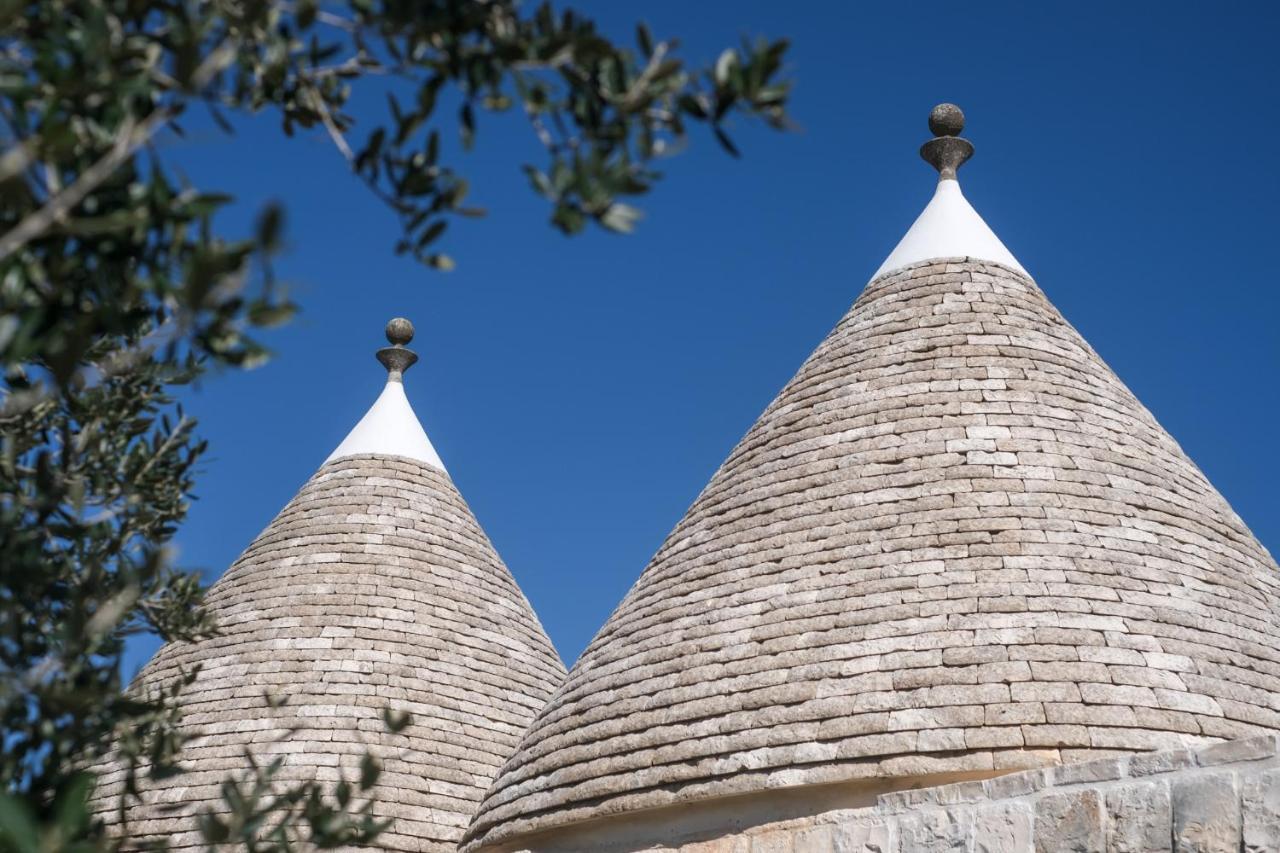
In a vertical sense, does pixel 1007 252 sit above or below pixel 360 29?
above

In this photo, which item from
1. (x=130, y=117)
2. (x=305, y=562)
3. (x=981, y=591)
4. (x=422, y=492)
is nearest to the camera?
(x=130, y=117)

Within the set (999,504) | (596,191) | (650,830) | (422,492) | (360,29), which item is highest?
(422,492)

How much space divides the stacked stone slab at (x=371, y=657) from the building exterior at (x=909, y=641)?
41 mm

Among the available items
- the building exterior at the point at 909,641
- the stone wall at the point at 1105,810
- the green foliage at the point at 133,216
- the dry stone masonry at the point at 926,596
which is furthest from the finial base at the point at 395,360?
the green foliage at the point at 133,216

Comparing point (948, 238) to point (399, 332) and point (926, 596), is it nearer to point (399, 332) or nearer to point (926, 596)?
point (926, 596)

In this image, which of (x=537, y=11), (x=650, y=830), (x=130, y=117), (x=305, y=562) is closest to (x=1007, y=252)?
(x=650, y=830)

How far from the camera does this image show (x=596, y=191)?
3014 millimetres

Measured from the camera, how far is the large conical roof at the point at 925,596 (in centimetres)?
725

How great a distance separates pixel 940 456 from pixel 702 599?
1.66 meters

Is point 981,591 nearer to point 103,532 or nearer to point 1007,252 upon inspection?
point 1007,252

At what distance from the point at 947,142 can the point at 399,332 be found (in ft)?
20.6

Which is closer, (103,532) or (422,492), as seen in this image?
(103,532)

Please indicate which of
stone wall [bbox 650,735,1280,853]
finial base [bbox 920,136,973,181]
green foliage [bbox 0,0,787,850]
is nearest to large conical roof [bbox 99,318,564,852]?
finial base [bbox 920,136,973,181]

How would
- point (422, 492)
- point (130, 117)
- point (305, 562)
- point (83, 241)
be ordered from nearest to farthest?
1. point (130, 117)
2. point (83, 241)
3. point (305, 562)
4. point (422, 492)
